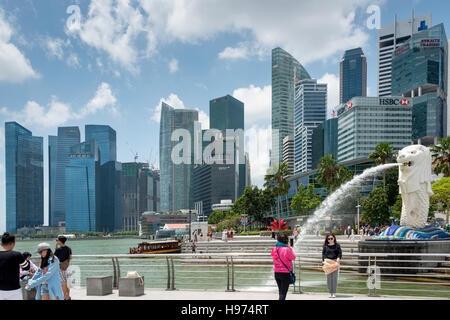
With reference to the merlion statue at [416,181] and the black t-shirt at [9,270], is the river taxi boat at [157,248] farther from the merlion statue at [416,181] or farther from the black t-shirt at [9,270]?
the black t-shirt at [9,270]

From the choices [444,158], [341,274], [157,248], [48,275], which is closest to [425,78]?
[444,158]

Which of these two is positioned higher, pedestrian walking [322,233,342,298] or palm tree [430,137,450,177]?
palm tree [430,137,450,177]

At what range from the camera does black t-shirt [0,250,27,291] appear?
22.3 ft

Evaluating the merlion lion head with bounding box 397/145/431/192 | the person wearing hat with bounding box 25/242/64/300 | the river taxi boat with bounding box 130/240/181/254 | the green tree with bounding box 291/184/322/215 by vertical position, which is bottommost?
the river taxi boat with bounding box 130/240/181/254

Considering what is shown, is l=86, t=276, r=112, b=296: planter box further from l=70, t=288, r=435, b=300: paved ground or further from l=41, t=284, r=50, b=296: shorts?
l=41, t=284, r=50, b=296: shorts

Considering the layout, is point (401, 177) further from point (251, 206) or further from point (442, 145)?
point (251, 206)

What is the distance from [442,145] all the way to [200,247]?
32.8 m

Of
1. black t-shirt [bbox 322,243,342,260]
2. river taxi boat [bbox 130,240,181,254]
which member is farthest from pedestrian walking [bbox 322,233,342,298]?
river taxi boat [bbox 130,240,181,254]

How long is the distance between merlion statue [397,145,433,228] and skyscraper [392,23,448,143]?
6271 inches

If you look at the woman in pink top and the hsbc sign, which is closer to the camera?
the woman in pink top

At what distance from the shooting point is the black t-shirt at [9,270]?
6809 millimetres

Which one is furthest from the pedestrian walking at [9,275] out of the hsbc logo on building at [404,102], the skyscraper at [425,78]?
the skyscraper at [425,78]
